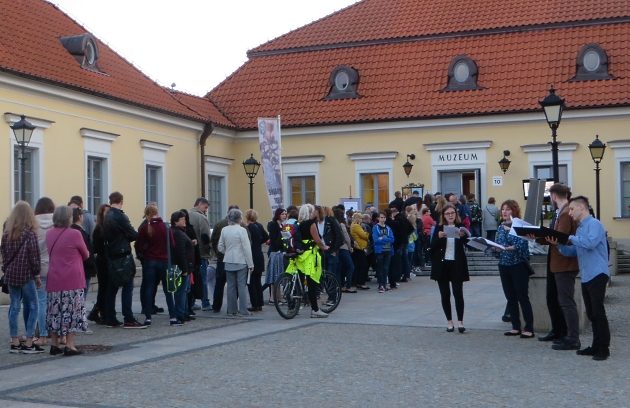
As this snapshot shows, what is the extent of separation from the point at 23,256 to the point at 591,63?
22.3 metres

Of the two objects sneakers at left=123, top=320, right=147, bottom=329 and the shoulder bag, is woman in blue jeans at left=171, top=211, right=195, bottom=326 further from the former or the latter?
sneakers at left=123, top=320, right=147, bottom=329

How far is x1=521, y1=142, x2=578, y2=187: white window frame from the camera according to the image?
29344 mm

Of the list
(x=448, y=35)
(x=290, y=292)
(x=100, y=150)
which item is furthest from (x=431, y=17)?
(x=290, y=292)

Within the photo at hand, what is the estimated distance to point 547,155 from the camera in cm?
2948

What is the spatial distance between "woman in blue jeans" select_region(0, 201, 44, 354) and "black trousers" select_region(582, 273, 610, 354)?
6.34 m

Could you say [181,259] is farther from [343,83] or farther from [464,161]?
[343,83]

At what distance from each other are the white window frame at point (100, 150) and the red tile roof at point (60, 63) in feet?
3.23

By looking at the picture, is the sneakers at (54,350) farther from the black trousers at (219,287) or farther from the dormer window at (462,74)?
the dormer window at (462,74)

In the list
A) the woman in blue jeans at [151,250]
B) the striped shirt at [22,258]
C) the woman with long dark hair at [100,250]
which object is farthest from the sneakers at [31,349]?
the woman in blue jeans at [151,250]

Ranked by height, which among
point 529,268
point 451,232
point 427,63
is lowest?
point 529,268

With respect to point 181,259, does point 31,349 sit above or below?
below

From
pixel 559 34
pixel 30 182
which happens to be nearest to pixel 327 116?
pixel 559 34

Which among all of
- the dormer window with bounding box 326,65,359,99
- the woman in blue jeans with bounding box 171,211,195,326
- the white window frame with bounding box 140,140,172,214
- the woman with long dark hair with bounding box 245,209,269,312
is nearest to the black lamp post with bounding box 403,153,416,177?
the dormer window with bounding box 326,65,359,99

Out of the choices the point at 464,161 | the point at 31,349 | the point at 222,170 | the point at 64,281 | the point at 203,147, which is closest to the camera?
the point at 64,281
